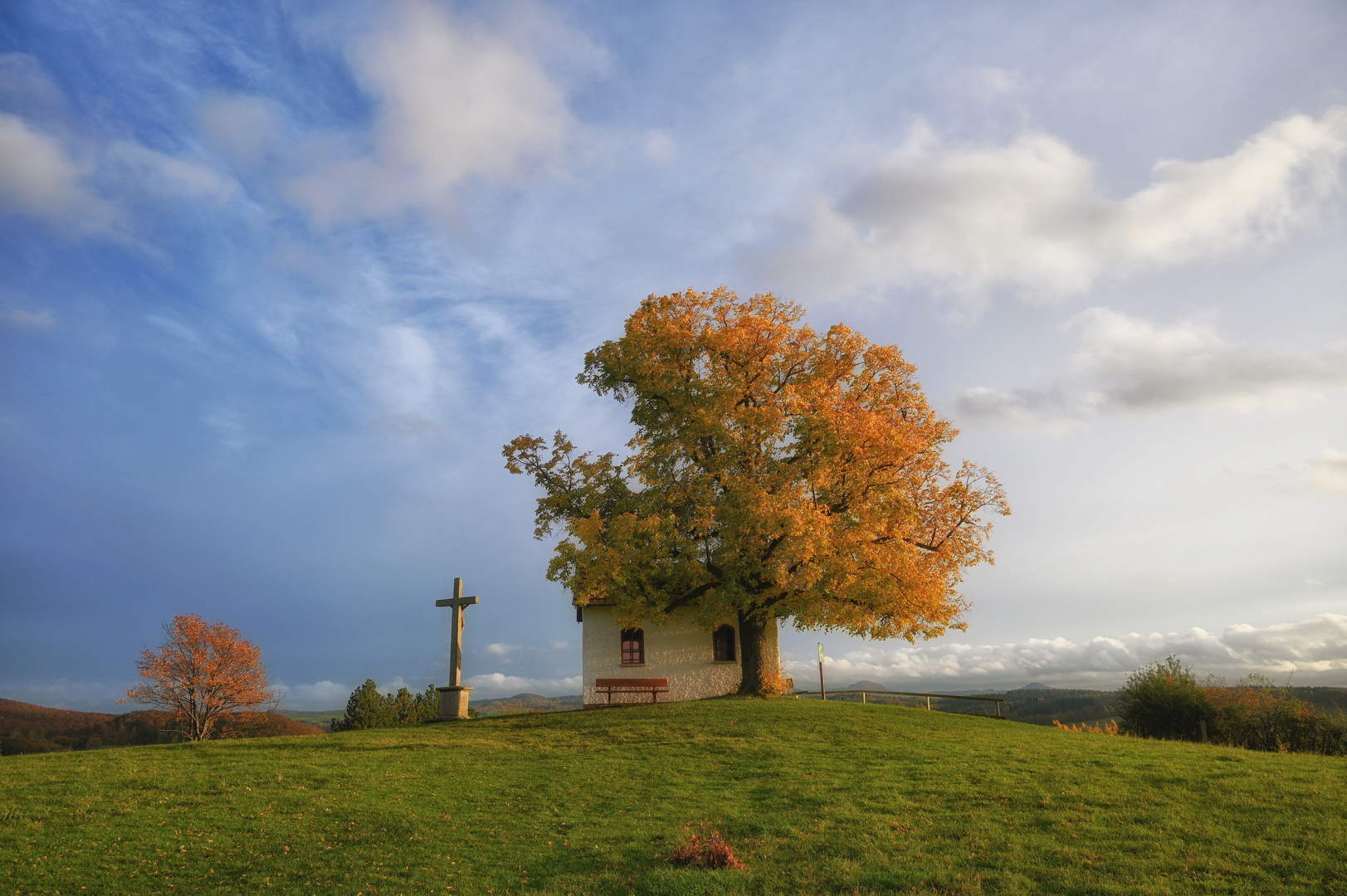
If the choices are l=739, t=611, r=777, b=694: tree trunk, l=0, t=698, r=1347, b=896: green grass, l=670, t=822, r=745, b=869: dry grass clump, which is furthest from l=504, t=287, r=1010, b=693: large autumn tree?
l=670, t=822, r=745, b=869: dry grass clump

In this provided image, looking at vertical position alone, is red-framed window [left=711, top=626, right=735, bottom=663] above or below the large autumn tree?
below

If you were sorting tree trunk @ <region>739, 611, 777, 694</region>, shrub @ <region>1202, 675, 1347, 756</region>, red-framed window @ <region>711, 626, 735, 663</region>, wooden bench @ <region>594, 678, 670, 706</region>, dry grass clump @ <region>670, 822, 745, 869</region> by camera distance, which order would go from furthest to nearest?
red-framed window @ <region>711, 626, 735, 663</region> < wooden bench @ <region>594, 678, 670, 706</region> < tree trunk @ <region>739, 611, 777, 694</region> < shrub @ <region>1202, 675, 1347, 756</region> < dry grass clump @ <region>670, 822, 745, 869</region>

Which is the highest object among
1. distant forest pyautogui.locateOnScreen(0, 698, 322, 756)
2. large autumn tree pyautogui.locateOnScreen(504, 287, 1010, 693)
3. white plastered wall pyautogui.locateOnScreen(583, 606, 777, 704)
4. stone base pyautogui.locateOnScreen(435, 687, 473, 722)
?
large autumn tree pyautogui.locateOnScreen(504, 287, 1010, 693)

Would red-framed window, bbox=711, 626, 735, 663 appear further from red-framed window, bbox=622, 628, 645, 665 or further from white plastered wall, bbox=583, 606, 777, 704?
red-framed window, bbox=622, 628, 645, 665

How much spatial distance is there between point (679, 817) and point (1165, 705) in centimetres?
1917

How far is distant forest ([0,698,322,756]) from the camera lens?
29.6m

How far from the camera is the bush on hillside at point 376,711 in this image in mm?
24719

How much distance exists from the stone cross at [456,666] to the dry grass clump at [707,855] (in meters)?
16.0

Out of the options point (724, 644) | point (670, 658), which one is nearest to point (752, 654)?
point (724, 644)

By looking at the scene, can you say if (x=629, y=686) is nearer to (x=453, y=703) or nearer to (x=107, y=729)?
(x=453, y=703)

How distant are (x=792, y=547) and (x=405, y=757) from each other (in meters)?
10.2

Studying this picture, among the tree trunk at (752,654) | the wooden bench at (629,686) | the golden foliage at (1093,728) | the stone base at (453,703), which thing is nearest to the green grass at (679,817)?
the golden foliage at (1093,728)

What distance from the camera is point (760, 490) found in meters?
19.7

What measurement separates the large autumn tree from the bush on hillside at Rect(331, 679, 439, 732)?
342 inches
